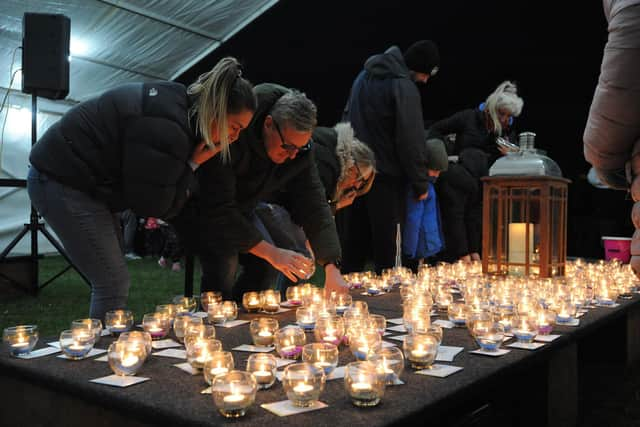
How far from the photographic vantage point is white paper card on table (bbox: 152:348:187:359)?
1650mm

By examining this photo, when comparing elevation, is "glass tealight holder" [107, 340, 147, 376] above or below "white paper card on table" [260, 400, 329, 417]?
above

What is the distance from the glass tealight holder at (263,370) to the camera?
1348 mm

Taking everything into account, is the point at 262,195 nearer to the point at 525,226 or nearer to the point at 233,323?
the point at 233,323

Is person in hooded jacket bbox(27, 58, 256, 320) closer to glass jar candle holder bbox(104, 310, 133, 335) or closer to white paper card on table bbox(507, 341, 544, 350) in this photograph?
glass jar candle holder bbox(104, 310, 133, 335)

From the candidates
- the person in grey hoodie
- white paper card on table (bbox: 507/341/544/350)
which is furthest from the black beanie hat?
white paper card on table (bbox: 507/341/544/350)

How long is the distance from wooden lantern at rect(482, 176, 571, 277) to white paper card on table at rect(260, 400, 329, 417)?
253cm

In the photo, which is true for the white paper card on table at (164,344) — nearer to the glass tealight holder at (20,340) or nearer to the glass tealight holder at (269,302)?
the glass tealight holder at (20,340)

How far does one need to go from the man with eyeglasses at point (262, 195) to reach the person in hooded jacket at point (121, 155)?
37cm

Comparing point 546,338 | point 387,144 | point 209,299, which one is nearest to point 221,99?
point 209,299

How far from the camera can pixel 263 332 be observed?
5.83 feet

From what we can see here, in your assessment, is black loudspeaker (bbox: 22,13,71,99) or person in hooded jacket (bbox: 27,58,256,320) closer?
person in hooded jacket (bbox: 27,58,256,320)

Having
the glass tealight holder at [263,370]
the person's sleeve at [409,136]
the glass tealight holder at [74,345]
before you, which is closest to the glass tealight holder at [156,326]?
the glass tealight holder at [74,345]

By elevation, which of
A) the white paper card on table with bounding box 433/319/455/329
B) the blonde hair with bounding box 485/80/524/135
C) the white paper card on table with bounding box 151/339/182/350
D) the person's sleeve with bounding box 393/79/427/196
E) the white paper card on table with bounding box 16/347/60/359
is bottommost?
the white paper card on table with bounding box 151/339/182/350

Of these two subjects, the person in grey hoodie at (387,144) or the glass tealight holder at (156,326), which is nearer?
the glass tealight holder at (156,326)
